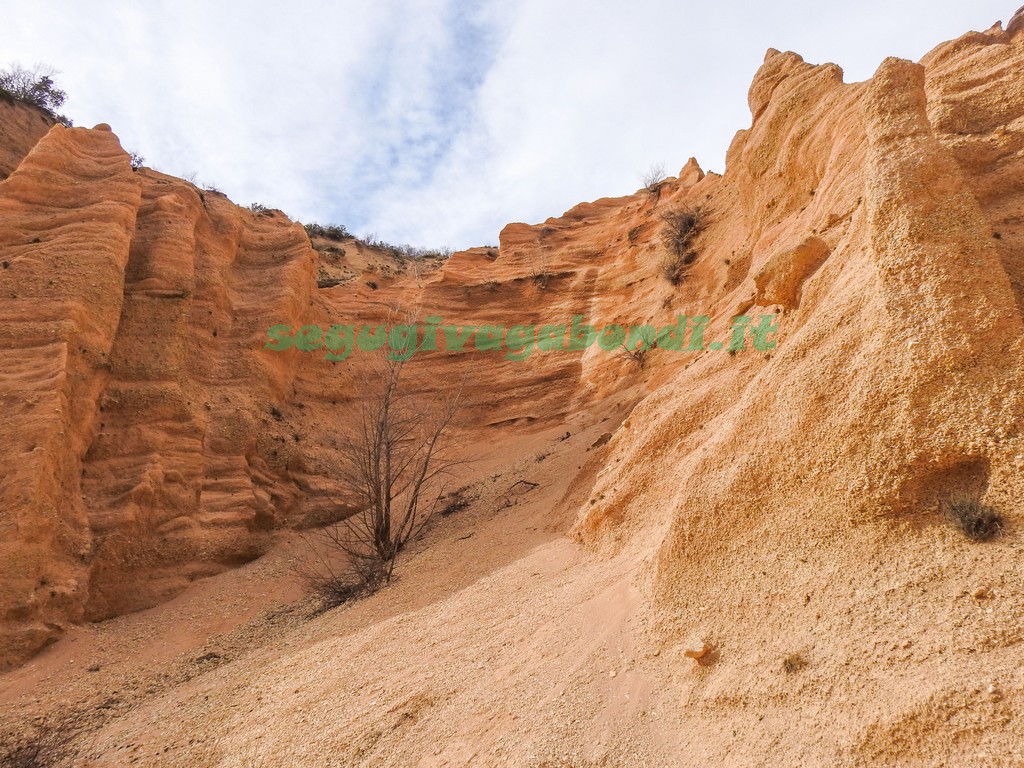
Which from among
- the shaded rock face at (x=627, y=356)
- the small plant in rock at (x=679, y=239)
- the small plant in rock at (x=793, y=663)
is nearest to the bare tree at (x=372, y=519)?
the shaded rock face at (x=627, y=356)

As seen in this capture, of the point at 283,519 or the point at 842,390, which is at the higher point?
the point at 842,390

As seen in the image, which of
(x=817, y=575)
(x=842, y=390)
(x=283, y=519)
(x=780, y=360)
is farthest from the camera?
(x=283, y=519)

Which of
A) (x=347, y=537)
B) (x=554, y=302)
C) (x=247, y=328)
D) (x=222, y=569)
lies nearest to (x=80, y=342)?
(x=247, y=328)

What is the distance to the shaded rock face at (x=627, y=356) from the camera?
345 centimetres

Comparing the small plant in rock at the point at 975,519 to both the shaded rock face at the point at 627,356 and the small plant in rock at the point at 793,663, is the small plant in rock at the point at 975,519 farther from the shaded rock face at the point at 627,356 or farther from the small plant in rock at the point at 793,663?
the small plant in rock at the point at 793,663

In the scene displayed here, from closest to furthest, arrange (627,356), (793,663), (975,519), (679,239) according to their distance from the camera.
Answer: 1. (975,519)
2. (793,663)
3. (627,356)
4. (679,239)

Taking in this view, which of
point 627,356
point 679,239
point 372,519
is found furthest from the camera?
point 679,239

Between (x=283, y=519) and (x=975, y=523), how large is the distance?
10737 mm

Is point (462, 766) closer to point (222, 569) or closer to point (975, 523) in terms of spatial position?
point (975, 523)

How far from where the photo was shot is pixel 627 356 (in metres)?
14.7

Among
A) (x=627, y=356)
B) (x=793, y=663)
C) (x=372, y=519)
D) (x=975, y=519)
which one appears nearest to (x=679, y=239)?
(x=627, y=356)

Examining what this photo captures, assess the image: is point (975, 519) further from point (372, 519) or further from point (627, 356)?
point (627, 356)

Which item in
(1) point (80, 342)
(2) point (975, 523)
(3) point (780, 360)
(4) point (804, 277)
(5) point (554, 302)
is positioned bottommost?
(2) point (975, 523)

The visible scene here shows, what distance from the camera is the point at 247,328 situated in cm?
1284
